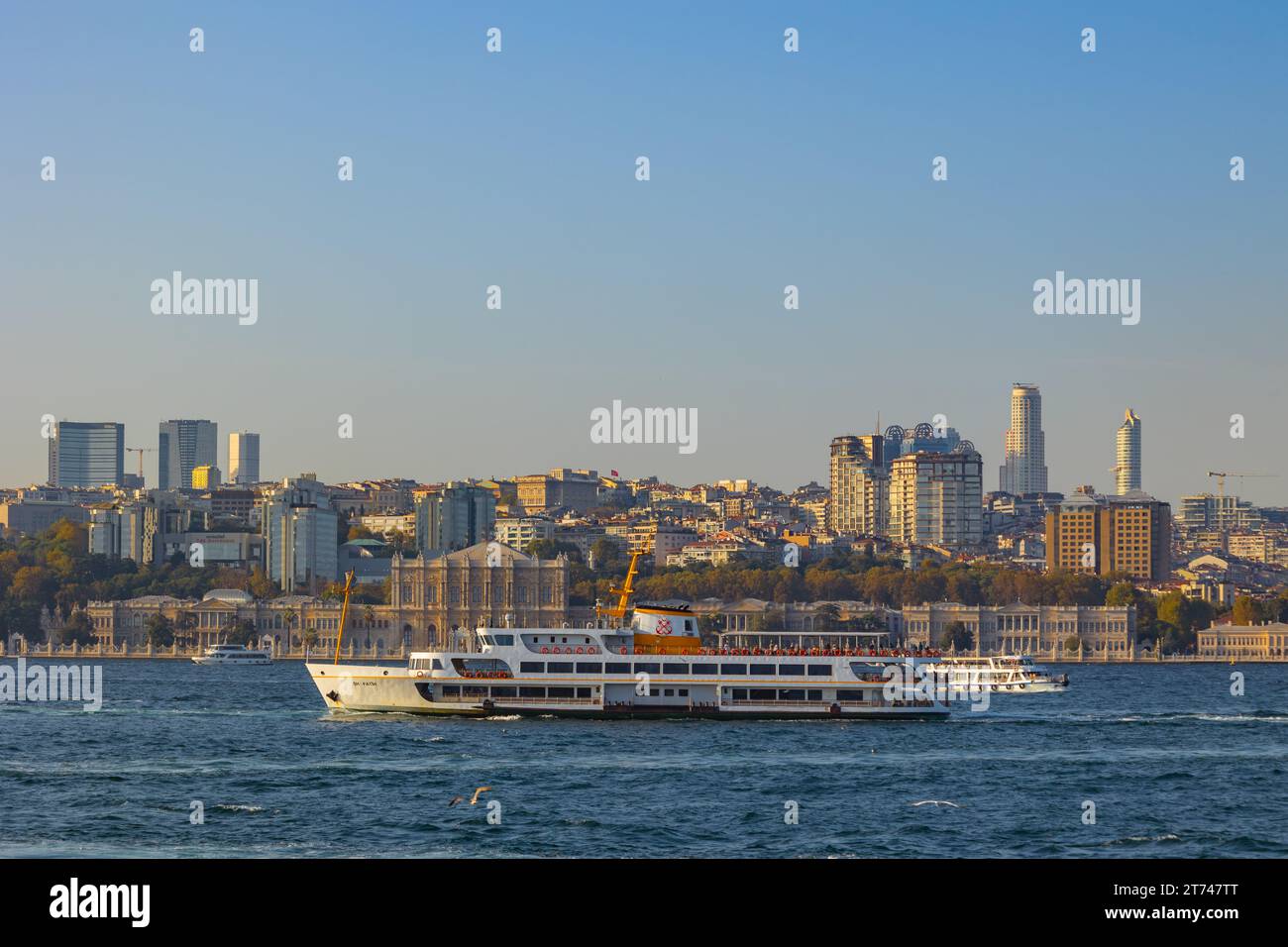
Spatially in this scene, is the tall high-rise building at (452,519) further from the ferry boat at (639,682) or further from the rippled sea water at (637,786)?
the ferry boat at (639,682)

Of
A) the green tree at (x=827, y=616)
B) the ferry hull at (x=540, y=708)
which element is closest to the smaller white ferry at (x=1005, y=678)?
the ferry hull at (x=540, y=708)

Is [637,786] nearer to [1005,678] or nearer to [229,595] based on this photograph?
[1005,678]
